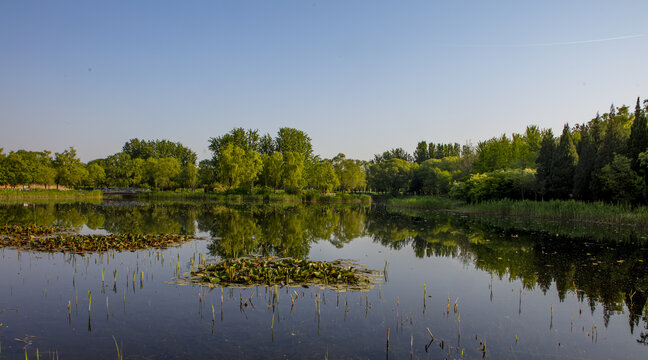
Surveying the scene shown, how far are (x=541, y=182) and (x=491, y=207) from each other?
243 inches

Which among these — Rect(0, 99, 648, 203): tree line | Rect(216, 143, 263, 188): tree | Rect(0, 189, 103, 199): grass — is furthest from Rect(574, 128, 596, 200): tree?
Rect(0, 189, 103, 199): grass

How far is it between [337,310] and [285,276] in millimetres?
2618

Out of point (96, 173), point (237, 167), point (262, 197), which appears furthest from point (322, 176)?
point (96, 173)

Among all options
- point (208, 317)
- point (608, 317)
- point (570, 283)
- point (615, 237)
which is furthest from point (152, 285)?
point (615, 237)

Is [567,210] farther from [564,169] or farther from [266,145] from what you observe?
[266,145]

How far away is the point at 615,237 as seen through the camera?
898 inches

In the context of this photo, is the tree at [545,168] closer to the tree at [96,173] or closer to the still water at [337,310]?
the still water at [337,310]

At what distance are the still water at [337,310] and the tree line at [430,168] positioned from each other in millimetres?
23975

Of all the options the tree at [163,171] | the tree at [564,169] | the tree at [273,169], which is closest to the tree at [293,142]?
the tree at [273,169]

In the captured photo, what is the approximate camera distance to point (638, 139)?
3394 centimetres

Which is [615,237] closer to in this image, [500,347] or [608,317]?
[608,317]

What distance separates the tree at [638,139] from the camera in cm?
3344

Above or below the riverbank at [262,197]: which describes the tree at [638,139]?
above

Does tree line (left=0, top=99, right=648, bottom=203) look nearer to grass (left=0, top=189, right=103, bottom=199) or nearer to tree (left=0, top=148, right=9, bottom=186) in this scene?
tree (left=0, top=148, right=9, bottom=186)
